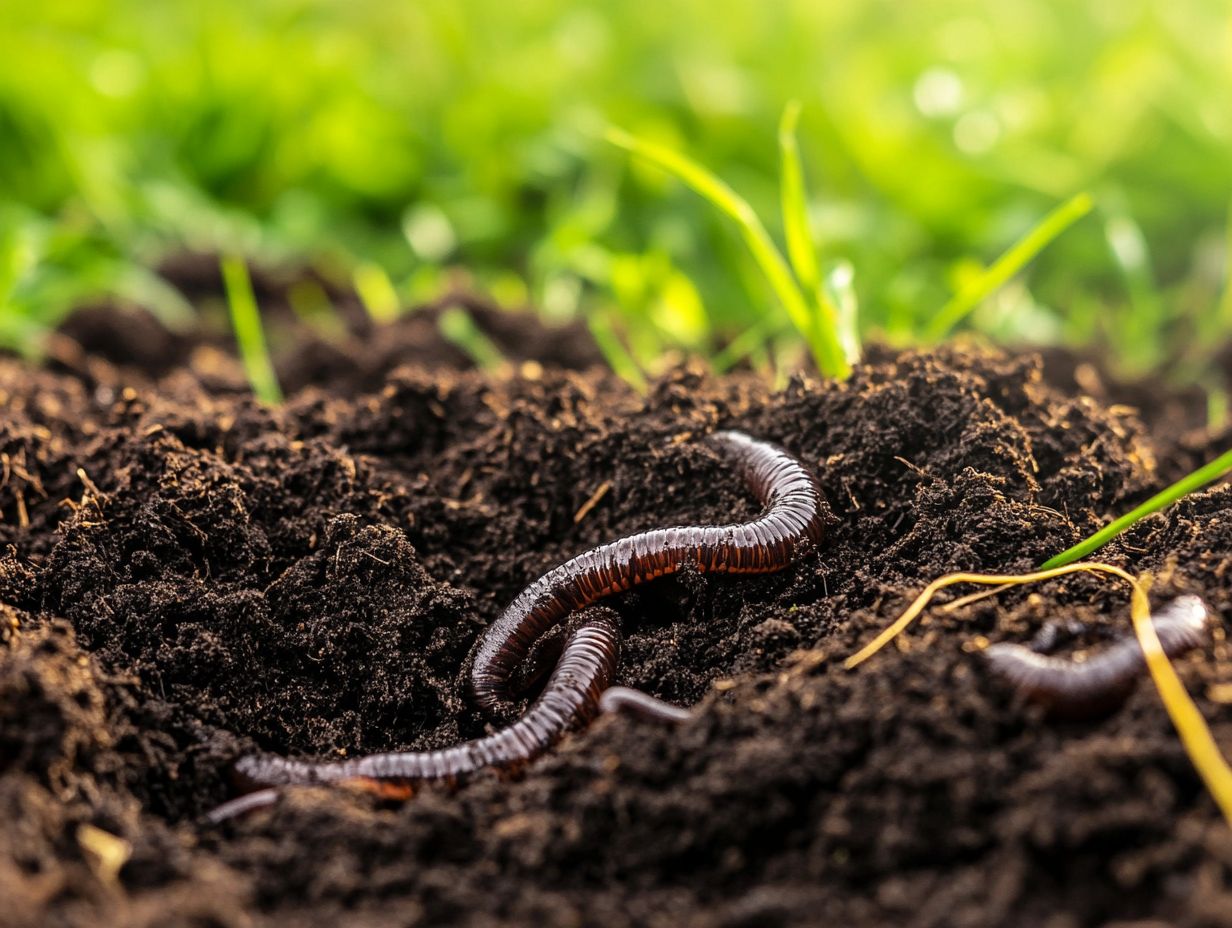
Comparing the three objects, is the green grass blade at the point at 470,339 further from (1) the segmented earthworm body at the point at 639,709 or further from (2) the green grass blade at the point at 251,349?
Answer: (1) the segmented earthworm body at the point at 639,709

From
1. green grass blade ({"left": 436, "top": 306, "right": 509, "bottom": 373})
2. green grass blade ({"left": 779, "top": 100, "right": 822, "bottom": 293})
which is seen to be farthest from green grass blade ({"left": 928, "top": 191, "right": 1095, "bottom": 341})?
green grass blade ({"left": 436, "top": 306, "right": 509, "bottom": 373})

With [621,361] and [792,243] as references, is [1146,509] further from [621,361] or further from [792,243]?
[621,361]

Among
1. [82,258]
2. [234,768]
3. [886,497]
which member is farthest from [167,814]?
[82,258]

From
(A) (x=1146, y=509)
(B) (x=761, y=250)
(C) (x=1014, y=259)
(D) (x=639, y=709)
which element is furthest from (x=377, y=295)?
(A) (x=1146, y=509)

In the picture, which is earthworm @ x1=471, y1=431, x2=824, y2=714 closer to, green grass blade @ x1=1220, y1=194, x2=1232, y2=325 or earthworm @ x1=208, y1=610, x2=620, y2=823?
earthworm @ x1=208, y1=610, x2=620, y2=823

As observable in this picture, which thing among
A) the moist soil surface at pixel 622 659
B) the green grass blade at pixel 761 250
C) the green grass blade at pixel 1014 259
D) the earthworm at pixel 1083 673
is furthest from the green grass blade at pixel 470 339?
the earthworm at pixel 1083 673
